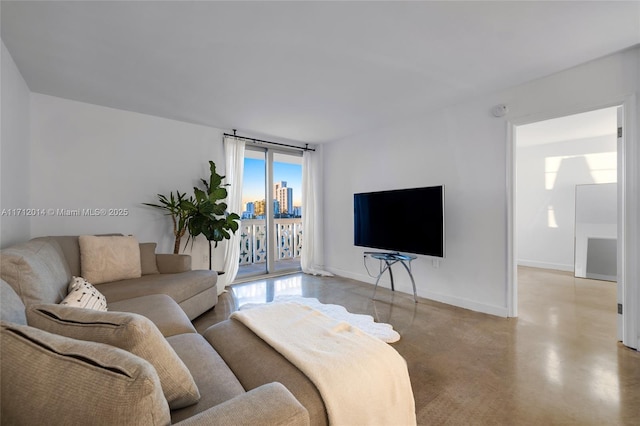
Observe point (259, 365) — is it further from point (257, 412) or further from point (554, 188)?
point (554, 188)

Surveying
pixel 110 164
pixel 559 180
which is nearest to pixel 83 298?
pixel 110 164

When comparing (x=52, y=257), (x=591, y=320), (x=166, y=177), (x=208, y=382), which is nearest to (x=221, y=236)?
(x=166, y=177)

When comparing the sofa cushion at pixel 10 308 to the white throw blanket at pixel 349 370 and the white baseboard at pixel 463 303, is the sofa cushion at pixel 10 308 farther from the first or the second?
the white baseboard at pixel 463 303

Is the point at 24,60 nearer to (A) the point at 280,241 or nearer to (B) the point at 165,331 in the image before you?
(B) the point at 165,331

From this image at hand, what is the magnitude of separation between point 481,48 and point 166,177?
395cm

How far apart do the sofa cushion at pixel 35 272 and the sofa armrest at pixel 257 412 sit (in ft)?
4.61

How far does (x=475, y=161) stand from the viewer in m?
3.23

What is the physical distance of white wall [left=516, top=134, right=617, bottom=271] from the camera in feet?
15.8

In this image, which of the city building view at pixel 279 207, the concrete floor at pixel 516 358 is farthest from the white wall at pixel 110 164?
the concrete floor at pixel 516 358

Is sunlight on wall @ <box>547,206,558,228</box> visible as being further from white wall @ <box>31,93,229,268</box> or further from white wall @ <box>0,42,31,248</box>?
white wall @ <box>0,42,31,248</box>

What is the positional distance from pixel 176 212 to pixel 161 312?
210 centimetres

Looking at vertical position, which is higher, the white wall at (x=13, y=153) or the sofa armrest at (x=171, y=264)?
the white wall at (x=13, y=153)

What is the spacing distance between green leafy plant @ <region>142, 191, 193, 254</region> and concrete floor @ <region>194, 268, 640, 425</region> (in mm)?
1013

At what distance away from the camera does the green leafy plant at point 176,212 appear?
3567mm
